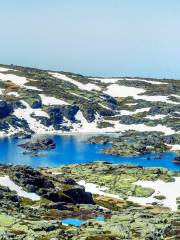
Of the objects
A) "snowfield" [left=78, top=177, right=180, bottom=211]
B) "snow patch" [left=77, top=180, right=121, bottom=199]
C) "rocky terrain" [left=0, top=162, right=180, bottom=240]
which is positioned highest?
"rocky terrain" [left=0, top=162, right=180, bottom=240]

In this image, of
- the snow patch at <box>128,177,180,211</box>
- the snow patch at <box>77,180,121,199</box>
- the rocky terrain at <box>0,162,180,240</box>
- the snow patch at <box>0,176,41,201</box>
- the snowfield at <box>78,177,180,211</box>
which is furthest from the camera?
the snow patch at <box>77,180,121,199</box>

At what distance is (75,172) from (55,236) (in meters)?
105

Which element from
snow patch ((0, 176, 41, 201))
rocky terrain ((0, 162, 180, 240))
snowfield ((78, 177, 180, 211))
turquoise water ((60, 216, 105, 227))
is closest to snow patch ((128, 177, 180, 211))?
snowfield ((78, 177, 180, 211))

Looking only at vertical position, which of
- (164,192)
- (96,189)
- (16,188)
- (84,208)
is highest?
(16,188)

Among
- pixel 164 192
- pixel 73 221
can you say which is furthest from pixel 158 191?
pixel 73 221

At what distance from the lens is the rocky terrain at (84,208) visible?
7631cm

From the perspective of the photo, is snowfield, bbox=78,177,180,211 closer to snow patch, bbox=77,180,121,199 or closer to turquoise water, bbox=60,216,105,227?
snow patch, bbox=77,180,121,199

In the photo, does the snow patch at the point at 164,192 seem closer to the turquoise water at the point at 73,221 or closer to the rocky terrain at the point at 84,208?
the rocky terrain at the point at 84,208

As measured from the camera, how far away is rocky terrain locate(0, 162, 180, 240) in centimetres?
7631

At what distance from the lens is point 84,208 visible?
4321 inches

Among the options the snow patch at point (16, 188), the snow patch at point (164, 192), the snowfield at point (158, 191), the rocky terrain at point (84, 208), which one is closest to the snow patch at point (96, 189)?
the snowfield at point (158, 191)

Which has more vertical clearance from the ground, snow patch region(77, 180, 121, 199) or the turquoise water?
the turquoise water

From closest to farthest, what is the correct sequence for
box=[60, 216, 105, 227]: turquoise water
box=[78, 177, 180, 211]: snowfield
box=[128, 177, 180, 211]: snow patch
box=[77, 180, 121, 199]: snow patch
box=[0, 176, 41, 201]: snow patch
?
box=[60, 216, 105, 227]: turquoise water, box=[0, 176, 41, 201]: snow patch, box=[128, 177, 180, 211]: snow patch, box=[78, 177, 180, 211]: snowfield, box=[77, 180, 121, 199]: snow patch

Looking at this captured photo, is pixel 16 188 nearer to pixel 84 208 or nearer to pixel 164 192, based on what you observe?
pixel 84 208
